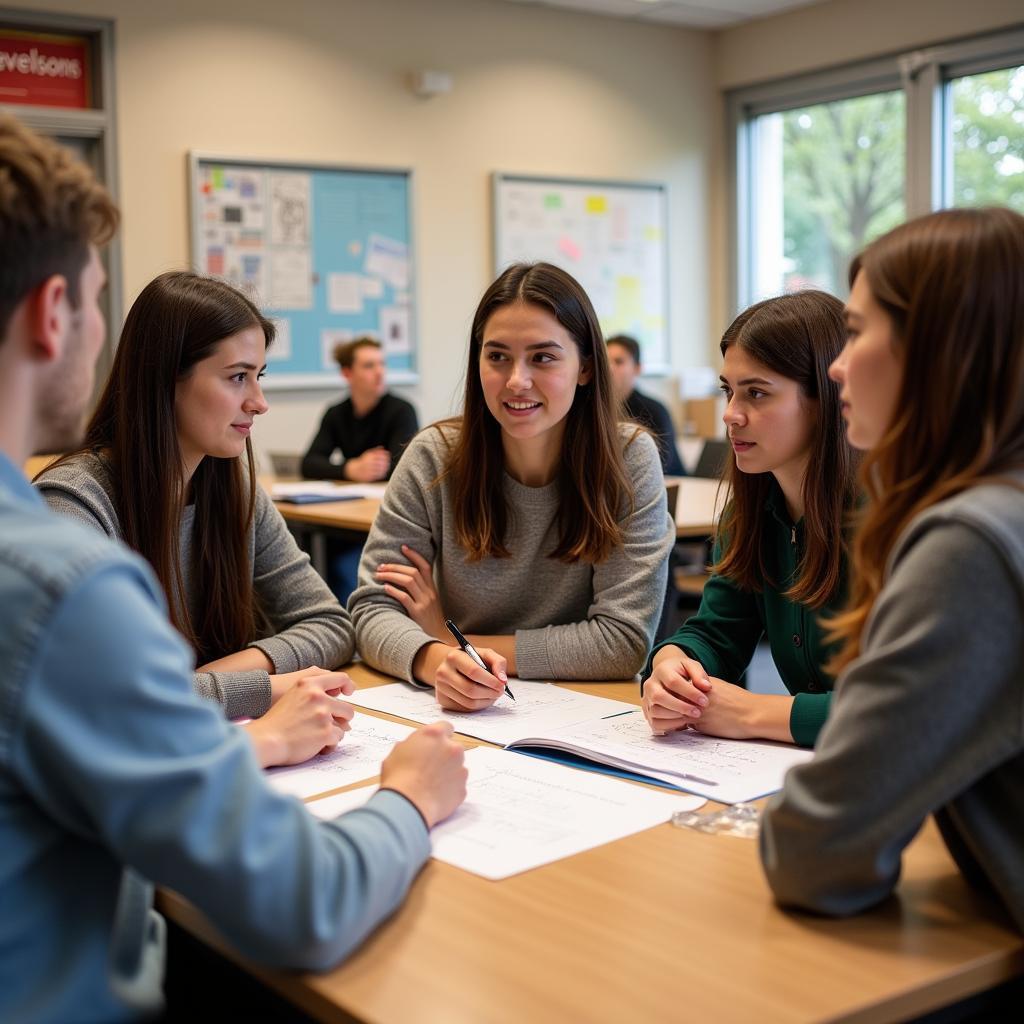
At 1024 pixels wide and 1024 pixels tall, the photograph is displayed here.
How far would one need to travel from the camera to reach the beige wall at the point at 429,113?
5.74 metres

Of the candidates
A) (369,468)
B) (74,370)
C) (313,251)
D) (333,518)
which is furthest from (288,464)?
(74,370)

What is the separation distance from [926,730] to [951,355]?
12.5 inches

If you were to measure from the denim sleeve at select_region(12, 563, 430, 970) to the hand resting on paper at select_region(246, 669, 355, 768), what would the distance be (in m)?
0.52

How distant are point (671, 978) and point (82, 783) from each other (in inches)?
18.7

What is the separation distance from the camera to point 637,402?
475 cm

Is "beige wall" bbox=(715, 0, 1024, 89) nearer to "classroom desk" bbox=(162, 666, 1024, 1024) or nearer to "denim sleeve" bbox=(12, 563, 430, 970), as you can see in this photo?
"classroom desk" bbox=(162, 666, 1024, 1024)

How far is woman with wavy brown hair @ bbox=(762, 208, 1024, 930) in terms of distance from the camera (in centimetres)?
99

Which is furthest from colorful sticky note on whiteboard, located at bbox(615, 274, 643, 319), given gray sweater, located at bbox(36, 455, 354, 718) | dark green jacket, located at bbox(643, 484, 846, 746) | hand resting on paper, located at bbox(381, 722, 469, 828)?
hand resting on paper, located at bbox(381, 722, 469, 828)

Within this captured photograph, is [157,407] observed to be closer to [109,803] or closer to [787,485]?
[787,485]

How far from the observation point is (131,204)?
568 cm

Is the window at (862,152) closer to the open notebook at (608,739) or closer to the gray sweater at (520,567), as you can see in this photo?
the gray sweater at (520,567)

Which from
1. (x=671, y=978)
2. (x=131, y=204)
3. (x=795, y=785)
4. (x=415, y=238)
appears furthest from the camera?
(x=415, y=238)

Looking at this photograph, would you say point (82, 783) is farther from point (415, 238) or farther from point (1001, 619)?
point (415, 238)

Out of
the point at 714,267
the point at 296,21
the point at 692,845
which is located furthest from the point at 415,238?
the point at 692,845
